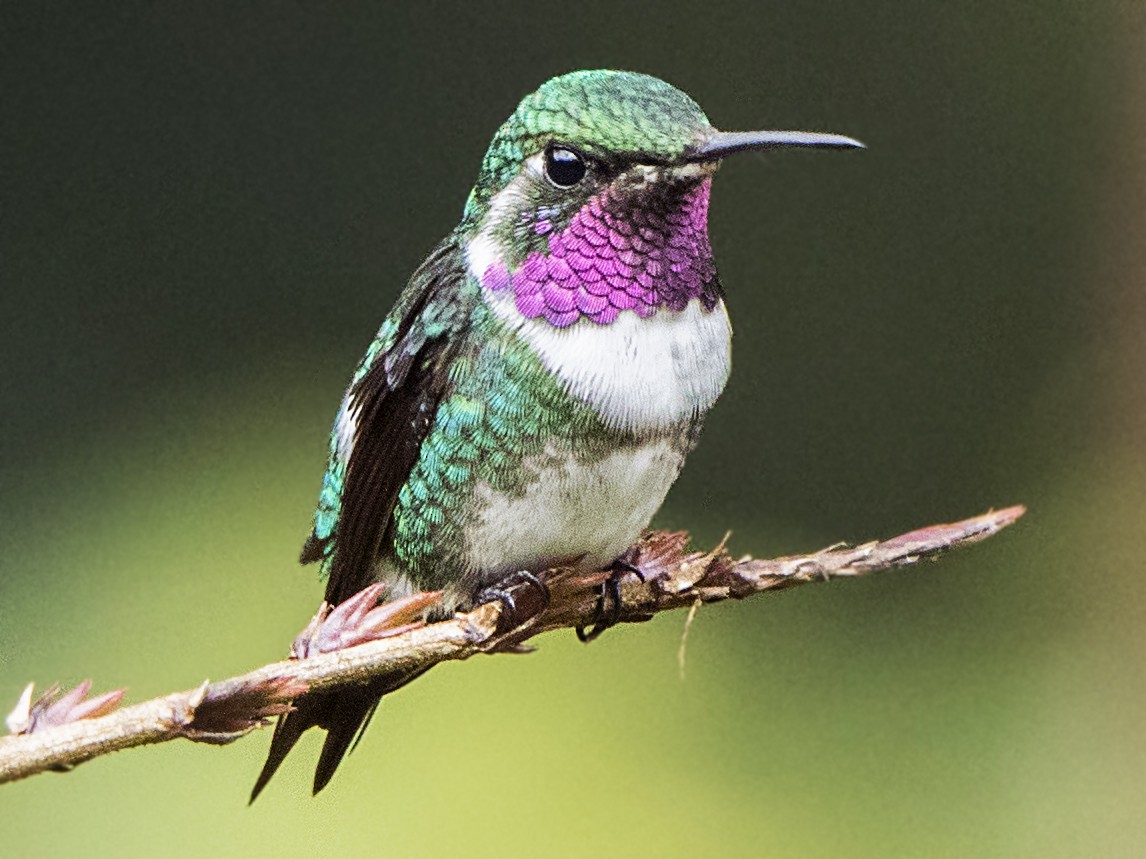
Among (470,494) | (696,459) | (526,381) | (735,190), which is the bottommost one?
(696,459)

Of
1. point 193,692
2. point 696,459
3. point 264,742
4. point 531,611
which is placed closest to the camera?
point 193,692

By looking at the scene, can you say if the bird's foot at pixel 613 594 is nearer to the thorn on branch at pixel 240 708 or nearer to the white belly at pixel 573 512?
the white belly at pixel 573 512

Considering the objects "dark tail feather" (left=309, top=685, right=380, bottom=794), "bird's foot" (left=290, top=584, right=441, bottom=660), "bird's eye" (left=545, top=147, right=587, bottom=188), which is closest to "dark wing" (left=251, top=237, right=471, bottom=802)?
"dark tail feather" (left=309, top=685, right=380, bottom=794)

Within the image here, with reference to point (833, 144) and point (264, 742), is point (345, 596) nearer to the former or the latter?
point (264, 742)

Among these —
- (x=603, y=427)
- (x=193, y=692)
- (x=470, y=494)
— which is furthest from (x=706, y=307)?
(x=193, y=692)

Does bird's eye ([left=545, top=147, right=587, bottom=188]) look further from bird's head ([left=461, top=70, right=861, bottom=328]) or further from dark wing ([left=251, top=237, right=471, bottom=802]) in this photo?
dark wing ([left=251, top=237, right=471, bottom=802])

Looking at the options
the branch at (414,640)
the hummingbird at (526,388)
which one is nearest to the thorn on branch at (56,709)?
the branch at (414,640)
